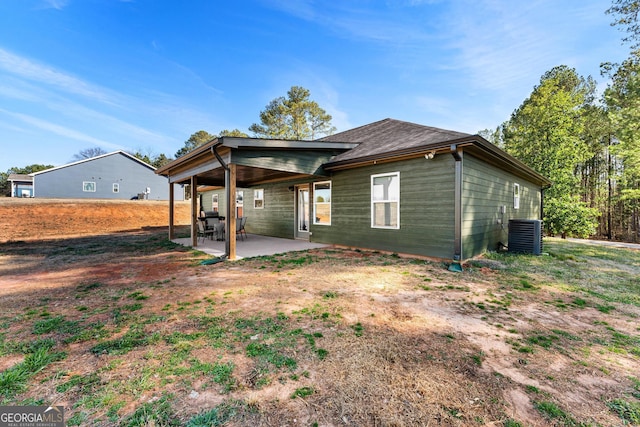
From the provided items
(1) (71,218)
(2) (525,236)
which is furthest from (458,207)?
(1) (71,218)

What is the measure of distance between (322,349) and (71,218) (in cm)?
1932

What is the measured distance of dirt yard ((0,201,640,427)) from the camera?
1556mm

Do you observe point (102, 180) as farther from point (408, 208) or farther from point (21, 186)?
point (408, 208)

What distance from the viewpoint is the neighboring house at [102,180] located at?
22.2m

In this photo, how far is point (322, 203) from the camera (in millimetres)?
8641

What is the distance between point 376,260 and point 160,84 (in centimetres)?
1842

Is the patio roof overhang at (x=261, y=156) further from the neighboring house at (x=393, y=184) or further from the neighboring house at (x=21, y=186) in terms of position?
the neighboring house at (x=21, y=186)

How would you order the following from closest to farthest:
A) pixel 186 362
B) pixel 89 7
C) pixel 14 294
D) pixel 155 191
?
pixel 186 362 < pixel 14 294 < pixel 89 7 < pixel 155 191

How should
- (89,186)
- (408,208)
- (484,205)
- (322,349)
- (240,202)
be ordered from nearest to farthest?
1. (322,349)
2. (408,208)
3. (484,205)
4. (240,202)
5. (89,186)

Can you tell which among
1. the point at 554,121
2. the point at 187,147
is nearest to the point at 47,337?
the point at 554,121

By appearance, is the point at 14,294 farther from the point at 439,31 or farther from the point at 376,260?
the point at 439,31

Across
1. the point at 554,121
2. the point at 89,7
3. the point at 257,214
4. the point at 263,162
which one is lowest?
the point at 257,214

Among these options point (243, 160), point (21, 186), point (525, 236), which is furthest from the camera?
point (21, 186)

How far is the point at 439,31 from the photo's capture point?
947 centimetres
